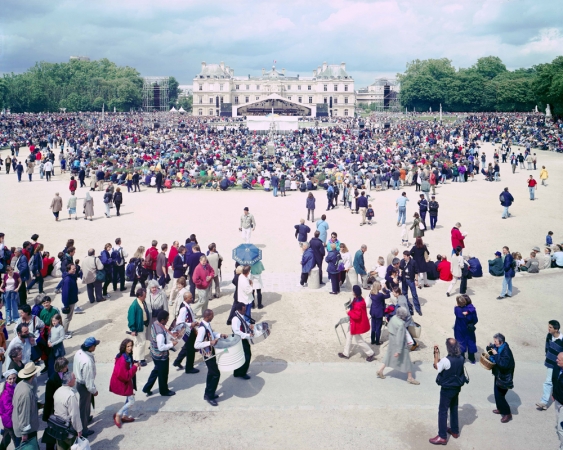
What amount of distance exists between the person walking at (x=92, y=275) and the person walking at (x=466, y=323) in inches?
286

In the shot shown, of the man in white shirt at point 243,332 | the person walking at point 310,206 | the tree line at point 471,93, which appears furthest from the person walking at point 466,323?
the tree line at point 471,93

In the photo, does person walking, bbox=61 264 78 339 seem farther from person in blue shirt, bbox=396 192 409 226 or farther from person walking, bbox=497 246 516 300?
person in blue shirt, bbox=396 192 409 226

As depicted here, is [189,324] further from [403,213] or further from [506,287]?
[403,213]

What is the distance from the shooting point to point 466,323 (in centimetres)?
832

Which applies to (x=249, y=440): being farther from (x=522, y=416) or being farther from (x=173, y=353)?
(x=522, y=416)

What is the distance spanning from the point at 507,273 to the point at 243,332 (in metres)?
6.78

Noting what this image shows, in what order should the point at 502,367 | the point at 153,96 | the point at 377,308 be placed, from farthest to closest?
the point at 153,96, the point at 377,308, the point at 502,367

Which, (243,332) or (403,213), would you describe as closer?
(243,332)

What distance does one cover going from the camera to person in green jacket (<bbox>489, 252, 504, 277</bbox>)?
41.4 feet

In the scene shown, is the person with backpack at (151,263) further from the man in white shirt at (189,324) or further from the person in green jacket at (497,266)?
the person in green jacket at (497,266)

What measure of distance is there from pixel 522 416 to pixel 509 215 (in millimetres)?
14066

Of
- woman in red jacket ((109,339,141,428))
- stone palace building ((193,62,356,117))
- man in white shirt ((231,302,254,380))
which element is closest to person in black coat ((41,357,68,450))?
woman in red jacket ((109,339,141,428))

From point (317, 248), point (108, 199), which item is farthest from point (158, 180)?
point (317, 248)

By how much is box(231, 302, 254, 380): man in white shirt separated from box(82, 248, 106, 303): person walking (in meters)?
4.49
